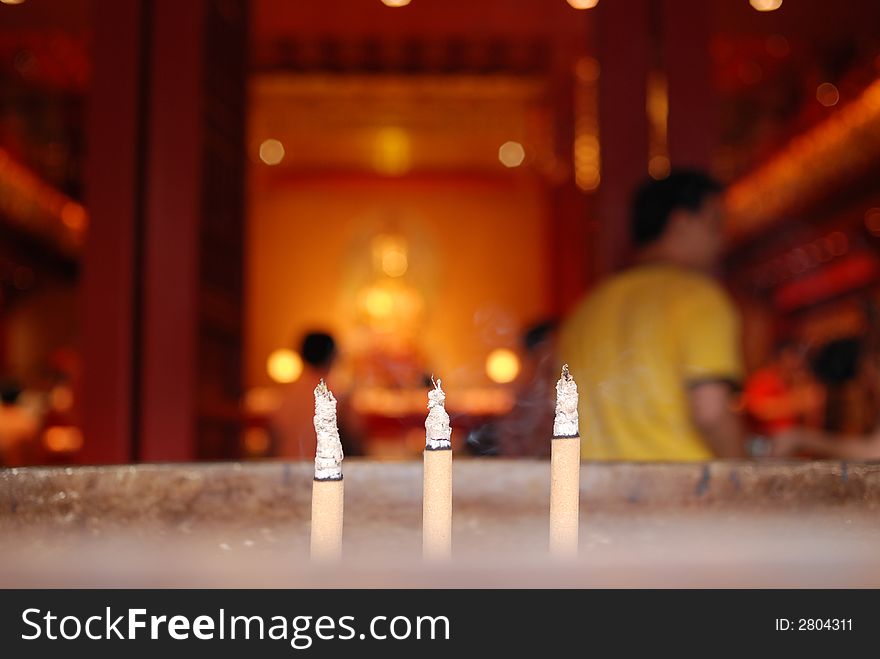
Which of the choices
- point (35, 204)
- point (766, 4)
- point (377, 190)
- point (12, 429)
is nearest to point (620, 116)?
point (766, 4)

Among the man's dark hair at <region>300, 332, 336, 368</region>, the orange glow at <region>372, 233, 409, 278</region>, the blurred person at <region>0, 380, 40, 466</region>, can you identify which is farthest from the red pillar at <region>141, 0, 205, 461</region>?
the orange glow at <region>372, 233, 409, 278</region>

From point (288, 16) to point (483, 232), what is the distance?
5.33m

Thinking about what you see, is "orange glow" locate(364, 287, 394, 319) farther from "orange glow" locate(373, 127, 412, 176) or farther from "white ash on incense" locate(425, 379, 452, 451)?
"white ash on incense" locate(425, 379, 452, 451)

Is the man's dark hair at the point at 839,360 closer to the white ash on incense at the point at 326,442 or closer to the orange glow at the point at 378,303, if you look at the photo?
the white ash on incense at the point at 326,442

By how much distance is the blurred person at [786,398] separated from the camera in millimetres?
4855

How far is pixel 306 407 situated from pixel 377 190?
7109mm

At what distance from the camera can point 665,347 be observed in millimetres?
1422

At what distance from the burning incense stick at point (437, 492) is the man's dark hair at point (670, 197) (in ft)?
3.45

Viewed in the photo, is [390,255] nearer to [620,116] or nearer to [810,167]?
[810,167]

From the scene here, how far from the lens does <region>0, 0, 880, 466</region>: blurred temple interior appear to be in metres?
2.74

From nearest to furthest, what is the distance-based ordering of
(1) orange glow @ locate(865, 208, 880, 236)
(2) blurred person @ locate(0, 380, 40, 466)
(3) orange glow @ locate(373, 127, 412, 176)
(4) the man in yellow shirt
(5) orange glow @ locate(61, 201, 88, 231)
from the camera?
1. (4) the man in yellow shirt
2. (2) blurred person @ locate(0, 380, 40, 466)
3. (1) orange glow @ locate(865, 208, 880, 236)
4. (5) orange glow @ locate(61, 201, 88, 231)
5. (3) orange glow @ locate(373, 127, 412, 176)

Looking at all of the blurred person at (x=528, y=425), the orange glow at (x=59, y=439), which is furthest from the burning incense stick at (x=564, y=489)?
the orange glow at (x=59, y=439)
